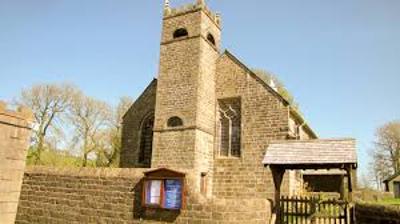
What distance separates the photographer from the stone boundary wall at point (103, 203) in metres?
9.45

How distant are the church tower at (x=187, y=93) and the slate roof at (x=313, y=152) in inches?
221

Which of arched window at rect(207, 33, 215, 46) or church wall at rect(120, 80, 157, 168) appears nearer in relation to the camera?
arched window at rect(207, 33, 215, 46)

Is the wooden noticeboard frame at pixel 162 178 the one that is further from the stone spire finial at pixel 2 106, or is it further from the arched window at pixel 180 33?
the arched window at pixel 180 33

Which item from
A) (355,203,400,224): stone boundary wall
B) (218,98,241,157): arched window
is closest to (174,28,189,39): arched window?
(218,98,241,157): arched window

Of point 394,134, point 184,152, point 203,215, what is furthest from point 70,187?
point 394,134

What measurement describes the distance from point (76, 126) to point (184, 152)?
730 inches

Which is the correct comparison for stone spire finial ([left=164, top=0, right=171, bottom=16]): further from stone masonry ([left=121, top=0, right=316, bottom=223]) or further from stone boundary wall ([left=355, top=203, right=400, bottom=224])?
stone boundary wall ([left=355, top=203, right=400, bottom=224])

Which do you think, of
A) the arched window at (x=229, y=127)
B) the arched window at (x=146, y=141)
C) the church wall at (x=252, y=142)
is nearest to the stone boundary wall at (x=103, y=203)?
the church wall at (x=252, y=142)

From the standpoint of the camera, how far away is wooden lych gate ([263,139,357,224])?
10.5 metres

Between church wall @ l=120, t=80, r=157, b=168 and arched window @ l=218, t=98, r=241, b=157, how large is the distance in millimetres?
4473

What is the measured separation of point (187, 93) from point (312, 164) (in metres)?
8.55

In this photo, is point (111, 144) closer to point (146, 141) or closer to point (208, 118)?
point (146, 141)

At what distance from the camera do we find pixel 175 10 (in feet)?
65.6

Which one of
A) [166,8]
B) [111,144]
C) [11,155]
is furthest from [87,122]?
[11,155]
